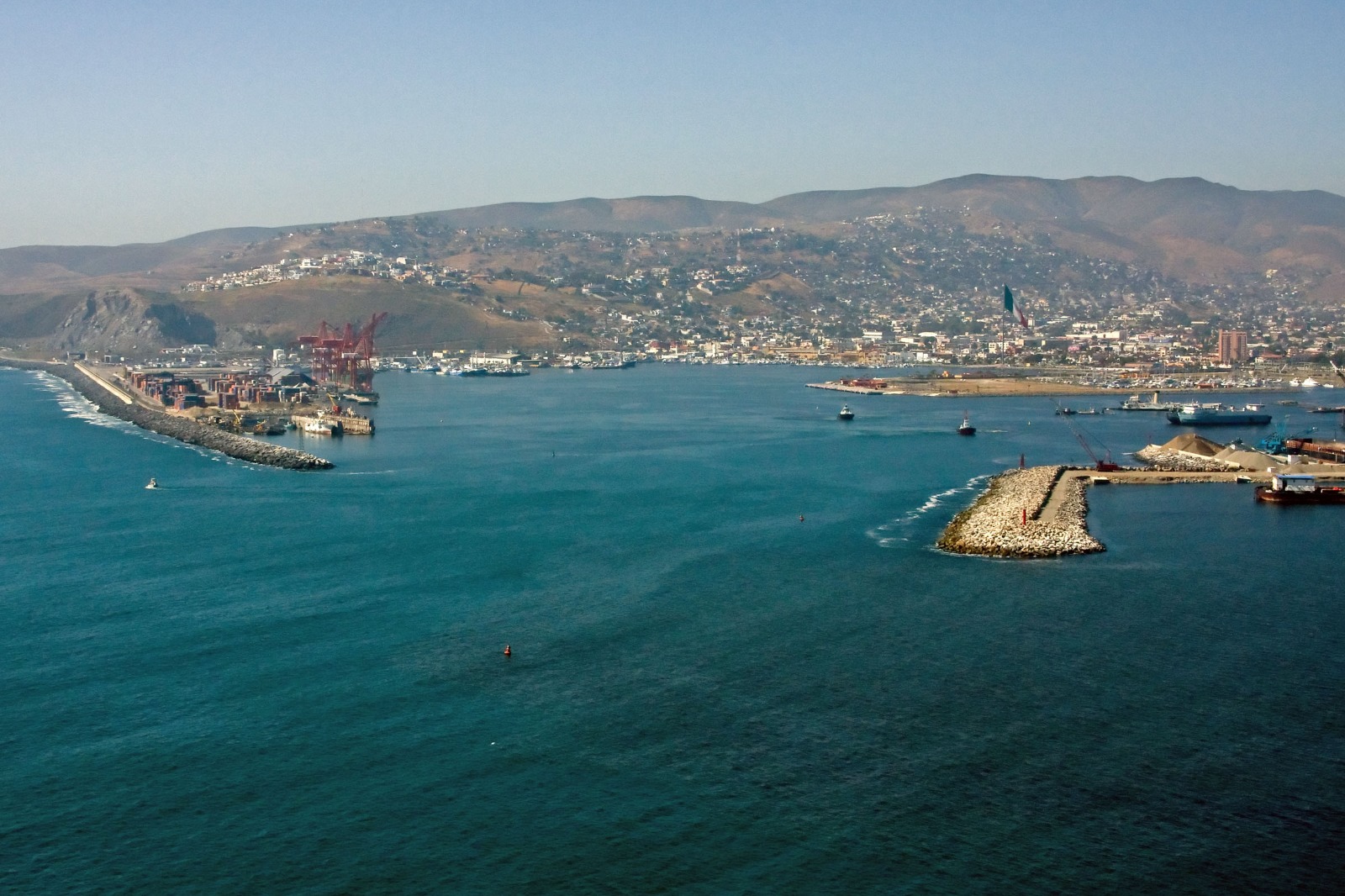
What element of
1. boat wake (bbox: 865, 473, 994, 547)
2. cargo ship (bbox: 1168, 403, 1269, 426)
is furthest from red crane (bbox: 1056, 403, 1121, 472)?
cargo ship (bbox: 1168, 403, 1269, 426)

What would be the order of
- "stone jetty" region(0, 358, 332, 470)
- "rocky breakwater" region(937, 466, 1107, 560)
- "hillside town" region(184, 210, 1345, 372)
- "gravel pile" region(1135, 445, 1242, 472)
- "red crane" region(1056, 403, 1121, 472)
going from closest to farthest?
"rocky breakwater" region(937, 466, 1107, 560) → "red crane" region(1056, 403, 1121, 472) → "gravel pile" region(1135, 445, 1242, 472) → "stone jetty" region(0, 358, 332, 470) → "hillside town" region(184, 210, 1345, 372)

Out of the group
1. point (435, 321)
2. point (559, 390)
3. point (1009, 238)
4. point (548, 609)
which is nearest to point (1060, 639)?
point (548, 609)

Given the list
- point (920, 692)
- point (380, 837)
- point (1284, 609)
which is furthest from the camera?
point (1284, 609)

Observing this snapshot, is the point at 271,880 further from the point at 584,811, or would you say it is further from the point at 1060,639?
the point at 1060,639

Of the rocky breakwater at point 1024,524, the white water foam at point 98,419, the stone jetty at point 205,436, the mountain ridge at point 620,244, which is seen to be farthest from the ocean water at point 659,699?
the mountain ridge at point 620,244

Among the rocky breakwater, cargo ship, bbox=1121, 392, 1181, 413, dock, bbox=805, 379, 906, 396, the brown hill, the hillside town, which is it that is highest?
the brown hill

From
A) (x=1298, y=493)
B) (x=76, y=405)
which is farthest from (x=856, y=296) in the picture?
(x=1298, y=493)

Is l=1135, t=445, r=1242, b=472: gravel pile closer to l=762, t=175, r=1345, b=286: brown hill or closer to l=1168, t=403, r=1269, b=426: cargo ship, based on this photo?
l=1168, t=403, r=1269, b=426: cargo ship
